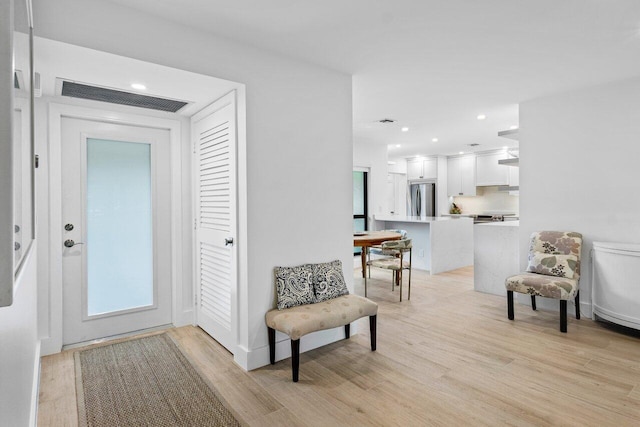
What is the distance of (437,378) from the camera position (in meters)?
2.56

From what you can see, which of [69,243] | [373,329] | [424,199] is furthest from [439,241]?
[69,243]

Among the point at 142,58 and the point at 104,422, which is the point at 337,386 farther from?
the point at 142,58

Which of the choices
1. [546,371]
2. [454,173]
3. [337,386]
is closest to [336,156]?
[337,386]

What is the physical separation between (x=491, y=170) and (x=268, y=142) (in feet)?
22.6

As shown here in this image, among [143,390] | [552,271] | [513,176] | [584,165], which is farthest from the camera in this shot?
[513,176]

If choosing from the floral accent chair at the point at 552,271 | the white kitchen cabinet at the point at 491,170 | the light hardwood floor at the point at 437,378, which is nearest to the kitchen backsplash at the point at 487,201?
the white kitchen cabinet at the point at 491,170

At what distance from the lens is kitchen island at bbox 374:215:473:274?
6098mm

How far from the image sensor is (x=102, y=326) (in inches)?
130

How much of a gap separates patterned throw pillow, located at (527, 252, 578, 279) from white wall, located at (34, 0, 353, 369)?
2.15 metres

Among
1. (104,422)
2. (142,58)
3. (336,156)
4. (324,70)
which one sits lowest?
(104,422)

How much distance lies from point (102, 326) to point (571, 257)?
472cm

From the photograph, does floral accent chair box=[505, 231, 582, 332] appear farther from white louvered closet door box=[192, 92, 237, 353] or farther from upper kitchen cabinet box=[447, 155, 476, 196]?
upper kitchen cabinet box=[447, 155, 476, 196]

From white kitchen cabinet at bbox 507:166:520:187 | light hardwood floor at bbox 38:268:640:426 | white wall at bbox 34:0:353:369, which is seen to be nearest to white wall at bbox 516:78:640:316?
light hardwood floor at bbox 38:268:640:426

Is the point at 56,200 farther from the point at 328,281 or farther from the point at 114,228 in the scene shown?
the point at 328,281
